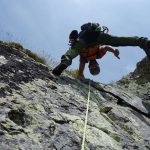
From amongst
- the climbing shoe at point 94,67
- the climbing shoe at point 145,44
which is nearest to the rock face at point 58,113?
the climbing shoe at point 94,67

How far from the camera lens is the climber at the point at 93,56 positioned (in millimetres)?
8694

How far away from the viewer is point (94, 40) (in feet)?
28.2

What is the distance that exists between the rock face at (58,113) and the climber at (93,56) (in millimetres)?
975

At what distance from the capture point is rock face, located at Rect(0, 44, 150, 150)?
14.2ft

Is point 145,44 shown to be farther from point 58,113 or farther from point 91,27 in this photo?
point 58,113

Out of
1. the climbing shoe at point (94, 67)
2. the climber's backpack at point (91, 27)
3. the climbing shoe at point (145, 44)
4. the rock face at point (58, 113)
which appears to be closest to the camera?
the rock face at point (58, 113)

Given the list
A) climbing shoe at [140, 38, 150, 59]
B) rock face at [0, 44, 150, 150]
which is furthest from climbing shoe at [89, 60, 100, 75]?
climbing shoe at [140, 38, 150, 59]

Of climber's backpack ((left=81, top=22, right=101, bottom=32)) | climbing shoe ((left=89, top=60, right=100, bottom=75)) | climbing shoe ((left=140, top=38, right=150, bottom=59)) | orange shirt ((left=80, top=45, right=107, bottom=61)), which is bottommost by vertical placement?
climbing shoe ((left=89, top=60, right=100, bottom=75))

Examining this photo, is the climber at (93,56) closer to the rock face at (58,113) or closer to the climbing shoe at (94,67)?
the climbing shoe at (94,67)

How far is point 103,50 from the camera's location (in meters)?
8.77

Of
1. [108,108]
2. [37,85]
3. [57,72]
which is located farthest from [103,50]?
[37,85]

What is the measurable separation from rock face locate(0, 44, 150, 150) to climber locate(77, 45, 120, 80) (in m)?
0.97

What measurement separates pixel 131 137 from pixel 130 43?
362cm

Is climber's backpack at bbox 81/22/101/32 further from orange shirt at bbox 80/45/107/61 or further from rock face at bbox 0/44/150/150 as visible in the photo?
rock face at bbox 0/44/150/150
